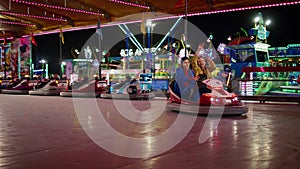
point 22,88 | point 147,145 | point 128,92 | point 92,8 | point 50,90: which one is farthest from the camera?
point 22,88

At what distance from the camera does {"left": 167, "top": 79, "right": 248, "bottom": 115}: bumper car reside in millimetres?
5906

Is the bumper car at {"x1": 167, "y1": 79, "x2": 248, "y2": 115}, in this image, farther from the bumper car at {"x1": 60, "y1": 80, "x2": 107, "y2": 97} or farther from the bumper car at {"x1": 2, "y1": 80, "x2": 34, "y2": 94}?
the bumper car at {"x1": 2, "y1": 80, "x2": 34, "y2": 94}

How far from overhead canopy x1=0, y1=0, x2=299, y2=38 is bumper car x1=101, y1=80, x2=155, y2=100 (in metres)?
3.28

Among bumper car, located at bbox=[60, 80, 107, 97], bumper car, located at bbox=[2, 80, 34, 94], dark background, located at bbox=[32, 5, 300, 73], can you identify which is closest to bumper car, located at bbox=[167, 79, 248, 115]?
bumper car, located at bbox=[60, 80, 107, 97]

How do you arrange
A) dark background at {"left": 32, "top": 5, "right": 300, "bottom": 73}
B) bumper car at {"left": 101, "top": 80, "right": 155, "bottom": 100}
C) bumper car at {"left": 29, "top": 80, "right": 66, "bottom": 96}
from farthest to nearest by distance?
dark background at {"left": 32, "top": 5, "right": 300, "bottom": 73}, bumper car at {"left": 29, "top": 80, "right": 66, "bottom": 96}, bumper car at {"left": 101, "top": 80, "right": 155, "bottom": 100}

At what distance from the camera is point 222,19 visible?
18.8 m

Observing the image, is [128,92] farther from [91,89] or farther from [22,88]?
[22,88]

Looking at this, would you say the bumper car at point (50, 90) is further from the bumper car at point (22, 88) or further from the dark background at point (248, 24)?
the dark background at point (248, 24)

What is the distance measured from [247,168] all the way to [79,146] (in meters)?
1.61

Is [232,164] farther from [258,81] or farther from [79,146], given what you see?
[258,81]

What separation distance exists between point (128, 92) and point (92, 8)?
517cm

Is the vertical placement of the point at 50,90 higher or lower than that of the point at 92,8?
lower

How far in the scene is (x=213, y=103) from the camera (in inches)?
236

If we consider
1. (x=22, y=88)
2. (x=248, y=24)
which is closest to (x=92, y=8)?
(x=22, y=88)
